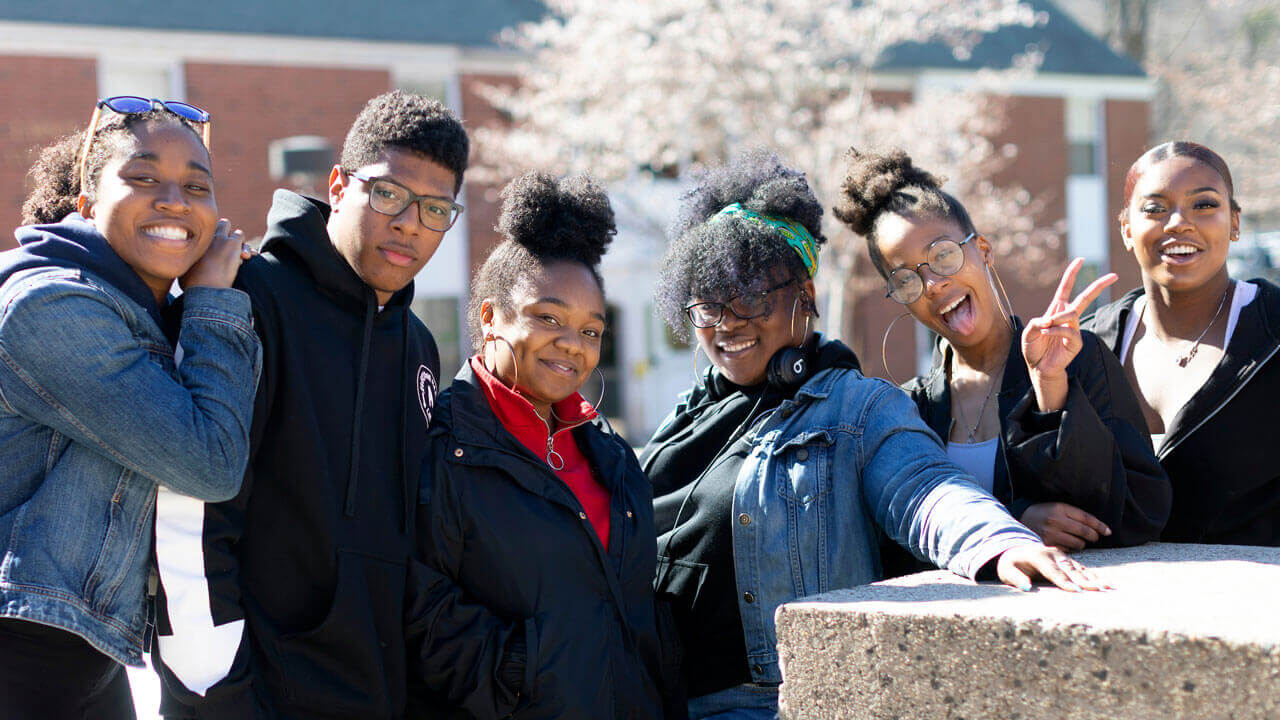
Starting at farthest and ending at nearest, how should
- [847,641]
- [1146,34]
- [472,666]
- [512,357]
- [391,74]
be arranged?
[1146,34]
[391,74]
[512,357]
[472,666]
[847,641]

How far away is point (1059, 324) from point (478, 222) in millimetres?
16200

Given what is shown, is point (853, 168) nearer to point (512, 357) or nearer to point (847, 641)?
point (512, 357)

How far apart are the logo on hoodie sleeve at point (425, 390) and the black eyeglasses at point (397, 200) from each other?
0.39 metres

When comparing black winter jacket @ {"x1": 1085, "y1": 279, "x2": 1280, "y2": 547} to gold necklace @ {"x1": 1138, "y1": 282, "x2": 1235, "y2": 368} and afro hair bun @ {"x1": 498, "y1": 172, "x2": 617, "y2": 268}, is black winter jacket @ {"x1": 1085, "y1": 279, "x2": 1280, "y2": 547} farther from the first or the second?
afro hair bun @ {"x1": 498, "y1": 172, "x2": 617, "y2": 268}

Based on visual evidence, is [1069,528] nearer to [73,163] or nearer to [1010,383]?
[1010,383]

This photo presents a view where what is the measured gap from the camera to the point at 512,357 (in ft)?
9.95

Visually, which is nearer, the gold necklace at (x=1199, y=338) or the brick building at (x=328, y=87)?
the gold necklace at (x=1199, y=338)

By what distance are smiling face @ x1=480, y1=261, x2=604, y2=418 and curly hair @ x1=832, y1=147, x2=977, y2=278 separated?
3.22 feet

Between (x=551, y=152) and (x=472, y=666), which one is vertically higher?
(x=551, y=152)

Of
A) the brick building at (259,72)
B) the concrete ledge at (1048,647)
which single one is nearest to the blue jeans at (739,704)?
the concrete ledge at (1048,647)

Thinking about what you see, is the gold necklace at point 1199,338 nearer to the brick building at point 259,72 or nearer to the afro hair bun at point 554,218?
the afro hair bun at point 554,218

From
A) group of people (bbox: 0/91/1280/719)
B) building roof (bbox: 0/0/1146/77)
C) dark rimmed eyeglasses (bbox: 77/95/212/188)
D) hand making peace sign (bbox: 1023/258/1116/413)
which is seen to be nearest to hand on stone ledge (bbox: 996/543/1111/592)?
group of people (bbox: 0/91/1280/719)

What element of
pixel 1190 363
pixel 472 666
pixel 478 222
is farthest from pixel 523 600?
pixel 478 222

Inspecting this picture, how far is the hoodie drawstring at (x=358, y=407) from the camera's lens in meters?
2.66
